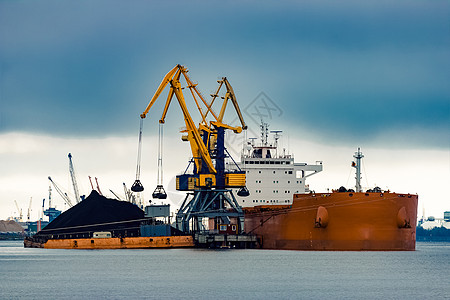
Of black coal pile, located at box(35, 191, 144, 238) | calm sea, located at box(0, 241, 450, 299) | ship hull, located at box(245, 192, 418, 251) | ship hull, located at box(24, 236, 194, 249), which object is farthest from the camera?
black coal pile, located at box(35, 191, 144, 238)

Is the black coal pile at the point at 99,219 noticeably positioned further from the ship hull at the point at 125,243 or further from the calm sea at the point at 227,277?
the calm sea at the point at 227,277

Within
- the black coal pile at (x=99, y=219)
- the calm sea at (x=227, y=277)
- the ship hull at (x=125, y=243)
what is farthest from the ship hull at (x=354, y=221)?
the black coal pile at (x=99, y=219)

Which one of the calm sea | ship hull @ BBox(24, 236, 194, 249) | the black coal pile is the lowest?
the calm sea

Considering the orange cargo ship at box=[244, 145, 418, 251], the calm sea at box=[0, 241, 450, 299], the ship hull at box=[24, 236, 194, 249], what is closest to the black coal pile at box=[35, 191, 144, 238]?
the ship hull at box=[24, 236, 194, 249]

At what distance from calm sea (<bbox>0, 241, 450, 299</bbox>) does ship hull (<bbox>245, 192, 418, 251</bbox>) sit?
1.20m

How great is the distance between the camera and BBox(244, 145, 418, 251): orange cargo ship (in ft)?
191

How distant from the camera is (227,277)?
45562 mm

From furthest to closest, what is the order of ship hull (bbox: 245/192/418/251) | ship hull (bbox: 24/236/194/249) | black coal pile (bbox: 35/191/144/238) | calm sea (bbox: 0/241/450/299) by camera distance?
black coal pile (bbox: 35/191/144/238)
ship hull (bbox: 24/236/194/249)
ship hull (bbox: 245/192/418/251)
calm sea (bbox: 0/241/450/299)

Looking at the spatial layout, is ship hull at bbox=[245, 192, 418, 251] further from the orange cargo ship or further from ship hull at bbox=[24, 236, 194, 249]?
ship hull at bbox=[24, 236, 194, 249]

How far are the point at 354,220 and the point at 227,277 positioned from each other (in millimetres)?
15351

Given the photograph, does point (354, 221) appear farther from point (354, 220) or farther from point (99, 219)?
point (99, 219)

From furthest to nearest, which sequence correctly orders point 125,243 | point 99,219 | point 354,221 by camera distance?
1. point 99,219
2. point 125,243
3. point 354,221

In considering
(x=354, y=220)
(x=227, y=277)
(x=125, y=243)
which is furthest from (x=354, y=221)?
(x=125, y=243)

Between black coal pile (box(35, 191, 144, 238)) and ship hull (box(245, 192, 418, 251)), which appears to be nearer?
ship hull (box(245, 192, 418, 251))
